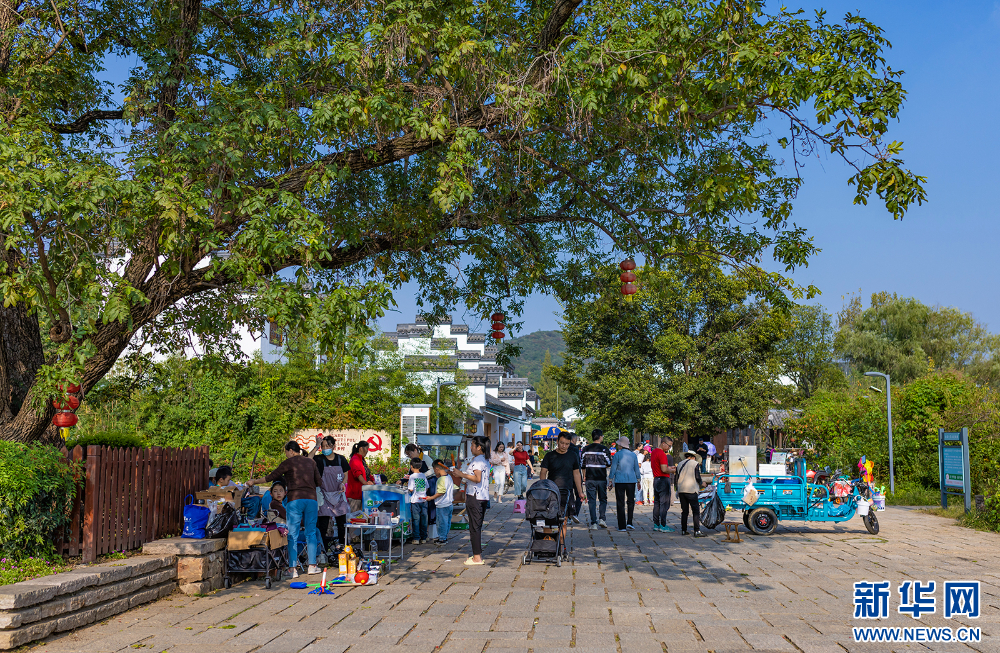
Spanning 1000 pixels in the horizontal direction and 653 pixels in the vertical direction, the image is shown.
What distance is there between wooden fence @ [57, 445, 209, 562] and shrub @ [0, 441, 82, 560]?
0.52 ft

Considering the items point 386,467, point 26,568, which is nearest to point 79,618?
point 26,568

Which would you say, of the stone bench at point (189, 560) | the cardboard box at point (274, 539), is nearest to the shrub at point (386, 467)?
the cardboard box at point (274, 539)

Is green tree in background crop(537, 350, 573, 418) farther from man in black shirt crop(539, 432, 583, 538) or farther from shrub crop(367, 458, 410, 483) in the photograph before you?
man in black shirt crop(539, 432, 583, 538)

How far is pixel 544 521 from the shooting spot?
1091 cm

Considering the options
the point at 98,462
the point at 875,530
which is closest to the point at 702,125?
the point at 98,462

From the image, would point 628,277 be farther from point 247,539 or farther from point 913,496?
point 913,496

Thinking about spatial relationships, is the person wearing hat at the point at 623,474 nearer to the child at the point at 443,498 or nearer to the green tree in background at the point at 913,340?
the child at the point at 443,498

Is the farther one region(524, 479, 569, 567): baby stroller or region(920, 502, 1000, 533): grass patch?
region(920, 502, 1000, 533): grass patch

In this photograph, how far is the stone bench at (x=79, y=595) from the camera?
20.7 ft

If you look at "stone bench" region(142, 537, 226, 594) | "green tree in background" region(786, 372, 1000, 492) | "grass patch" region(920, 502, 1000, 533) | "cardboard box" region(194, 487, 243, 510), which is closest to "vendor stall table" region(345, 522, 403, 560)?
"cardboard box" region(194, 487, 243, 510)

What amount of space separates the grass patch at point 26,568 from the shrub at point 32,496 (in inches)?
3.9

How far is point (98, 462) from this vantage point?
8.41 meters

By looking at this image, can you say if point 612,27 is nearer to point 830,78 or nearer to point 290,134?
point 830,78

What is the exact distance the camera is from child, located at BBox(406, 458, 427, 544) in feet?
41.8
